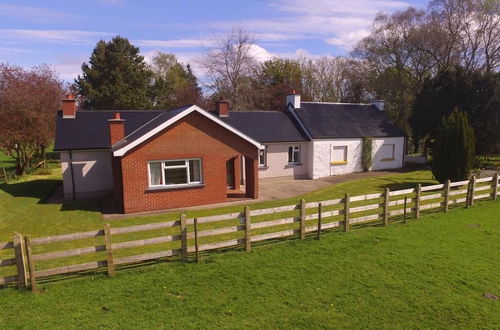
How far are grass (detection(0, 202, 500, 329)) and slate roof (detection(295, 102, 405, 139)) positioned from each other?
16762 mm

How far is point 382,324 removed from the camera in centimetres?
643

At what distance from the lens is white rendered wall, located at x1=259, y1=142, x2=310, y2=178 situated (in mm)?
24609

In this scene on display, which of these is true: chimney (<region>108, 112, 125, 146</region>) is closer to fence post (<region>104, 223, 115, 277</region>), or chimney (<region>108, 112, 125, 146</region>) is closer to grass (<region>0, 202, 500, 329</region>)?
fence post (<region>104, 223, 115, 277</region>)

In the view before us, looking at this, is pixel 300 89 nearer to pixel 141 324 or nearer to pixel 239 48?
pixel 239 48

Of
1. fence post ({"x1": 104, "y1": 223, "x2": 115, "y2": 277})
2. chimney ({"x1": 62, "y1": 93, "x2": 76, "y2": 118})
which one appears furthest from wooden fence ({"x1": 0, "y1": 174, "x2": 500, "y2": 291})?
chimney ({"x1": 62, "y1": 93, "x2": 76, "y2": 118})

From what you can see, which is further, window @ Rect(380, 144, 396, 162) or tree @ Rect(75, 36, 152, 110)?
tree @ Rect(75, 36, 152, 110)

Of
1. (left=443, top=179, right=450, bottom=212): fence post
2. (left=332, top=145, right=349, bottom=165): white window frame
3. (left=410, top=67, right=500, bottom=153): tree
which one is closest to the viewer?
(left=443, top=179, right=450, bottom=212): fence post

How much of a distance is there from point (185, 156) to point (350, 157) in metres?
15.6

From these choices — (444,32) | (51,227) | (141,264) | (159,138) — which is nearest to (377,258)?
(141,264)

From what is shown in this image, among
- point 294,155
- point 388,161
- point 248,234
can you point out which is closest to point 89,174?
point 248,234

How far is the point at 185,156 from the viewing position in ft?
55.2

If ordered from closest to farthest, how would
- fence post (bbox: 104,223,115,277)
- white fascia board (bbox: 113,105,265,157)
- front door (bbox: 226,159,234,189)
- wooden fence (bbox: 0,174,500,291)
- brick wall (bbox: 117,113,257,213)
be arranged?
wooden fence (bbox: 0,174,500,291) < fence post (bbox: 104,223,115,277) < white fascia board (bbox: 113,105,265,157) < brick wall (bbox: 117,113,257,213) < front door (bbox: 226,159,234,189)

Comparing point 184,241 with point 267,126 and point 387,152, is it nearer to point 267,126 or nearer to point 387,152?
point 267,126

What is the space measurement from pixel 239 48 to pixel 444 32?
78.8 ft
